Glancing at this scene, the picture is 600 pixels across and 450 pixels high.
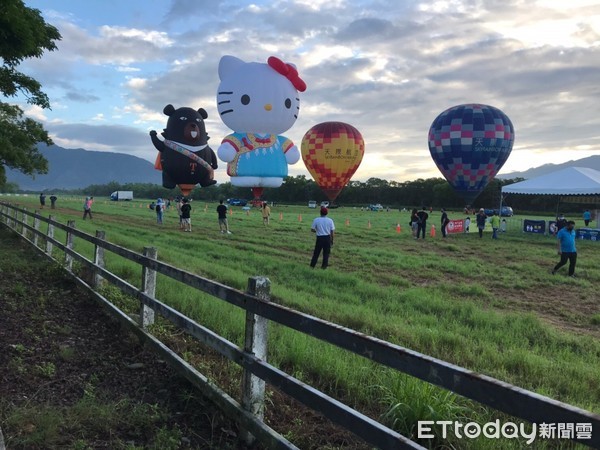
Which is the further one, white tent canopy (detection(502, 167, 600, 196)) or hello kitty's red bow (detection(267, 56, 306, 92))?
hello kitty's red bow (detection(267, 56, 306, 92))

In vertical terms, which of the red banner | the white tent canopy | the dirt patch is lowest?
the dirt patch

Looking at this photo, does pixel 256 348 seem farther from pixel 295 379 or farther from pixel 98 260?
pixel 98 260

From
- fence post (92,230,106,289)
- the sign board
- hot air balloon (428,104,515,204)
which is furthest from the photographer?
hot air balloon (428,104,515,204)

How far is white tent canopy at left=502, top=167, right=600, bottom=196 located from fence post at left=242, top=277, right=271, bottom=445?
3035 cm

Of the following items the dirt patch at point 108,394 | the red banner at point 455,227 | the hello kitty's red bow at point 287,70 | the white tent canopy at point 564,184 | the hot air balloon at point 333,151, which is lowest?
the dirt patch at point 108,394

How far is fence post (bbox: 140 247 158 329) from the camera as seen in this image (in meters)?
5.36

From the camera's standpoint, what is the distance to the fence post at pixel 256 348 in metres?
3.42

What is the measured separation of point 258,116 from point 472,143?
13988 mm

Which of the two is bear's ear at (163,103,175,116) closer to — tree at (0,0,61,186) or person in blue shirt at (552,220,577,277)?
tree at (0,0,61,186)

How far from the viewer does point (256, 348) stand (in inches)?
135

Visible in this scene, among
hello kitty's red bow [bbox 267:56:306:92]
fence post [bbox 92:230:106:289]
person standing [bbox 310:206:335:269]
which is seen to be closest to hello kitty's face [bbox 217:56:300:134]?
hello kitty's red bow [bbox 267:56:306:92]

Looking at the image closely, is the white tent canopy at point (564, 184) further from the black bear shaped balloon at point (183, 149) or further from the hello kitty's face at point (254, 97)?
the black bear shaped balloon at point (183, 149)

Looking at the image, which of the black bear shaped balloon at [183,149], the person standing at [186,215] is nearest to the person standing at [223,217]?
the person standing at [186,215]

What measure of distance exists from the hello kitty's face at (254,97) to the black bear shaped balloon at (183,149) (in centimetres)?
238
